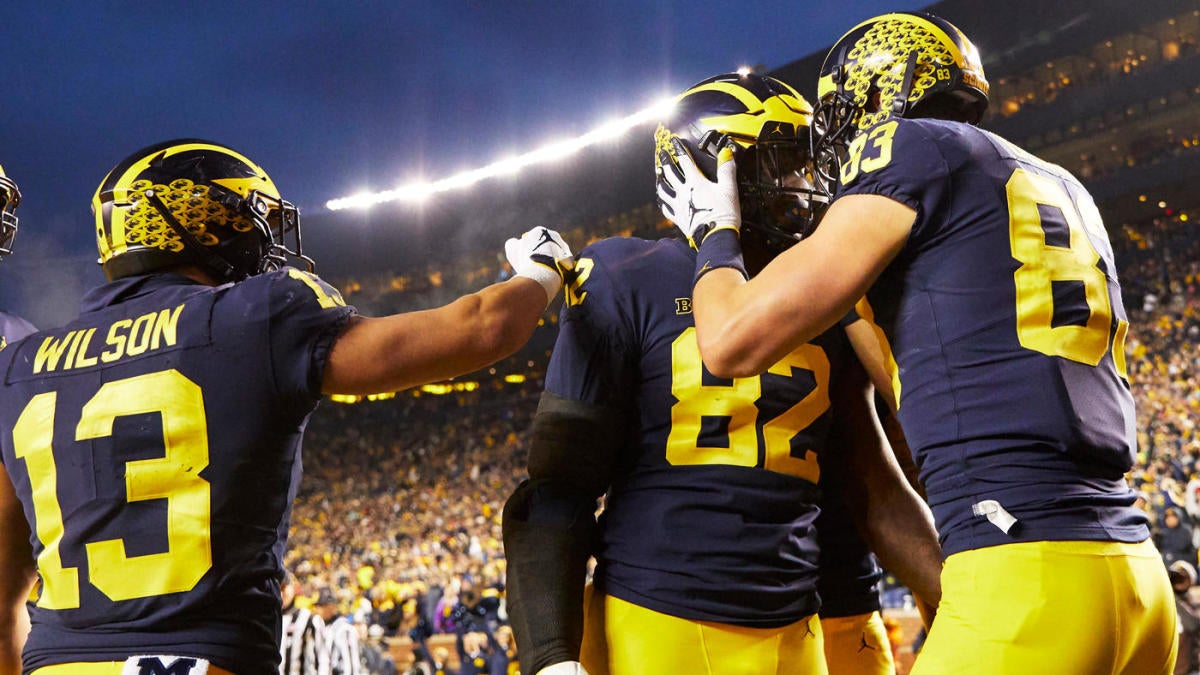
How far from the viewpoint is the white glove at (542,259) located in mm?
2512

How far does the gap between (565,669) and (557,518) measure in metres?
0.37

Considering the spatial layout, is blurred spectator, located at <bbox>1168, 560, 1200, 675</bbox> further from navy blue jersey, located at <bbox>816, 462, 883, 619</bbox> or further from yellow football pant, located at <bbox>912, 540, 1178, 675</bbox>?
yellow football pant, located at <bbox>912, 540, 1178, 675</bbox>

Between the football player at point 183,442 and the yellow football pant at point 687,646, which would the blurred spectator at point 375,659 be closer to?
the football player at point 183,442

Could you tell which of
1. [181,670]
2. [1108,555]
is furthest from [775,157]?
[181,670]

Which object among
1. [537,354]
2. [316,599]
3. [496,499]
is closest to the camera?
[316,599]

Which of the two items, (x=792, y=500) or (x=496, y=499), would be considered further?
(x=496, y=499)

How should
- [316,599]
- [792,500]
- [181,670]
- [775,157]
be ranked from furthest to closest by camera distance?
1. [316,599]
2. [775,157]
3. [792,500]
4. [181,670]

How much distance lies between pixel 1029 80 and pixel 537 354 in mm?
16445

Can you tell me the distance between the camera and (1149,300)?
2133 cm

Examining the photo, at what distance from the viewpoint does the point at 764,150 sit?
2.68m

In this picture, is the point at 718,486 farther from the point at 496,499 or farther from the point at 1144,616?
the point at 496,499

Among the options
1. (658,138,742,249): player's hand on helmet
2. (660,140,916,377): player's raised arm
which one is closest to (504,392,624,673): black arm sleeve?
(660,140,916,377): player's raised arm

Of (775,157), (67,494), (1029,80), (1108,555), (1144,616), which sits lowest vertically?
(1144,616)

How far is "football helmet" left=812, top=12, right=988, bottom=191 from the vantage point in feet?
7.86
